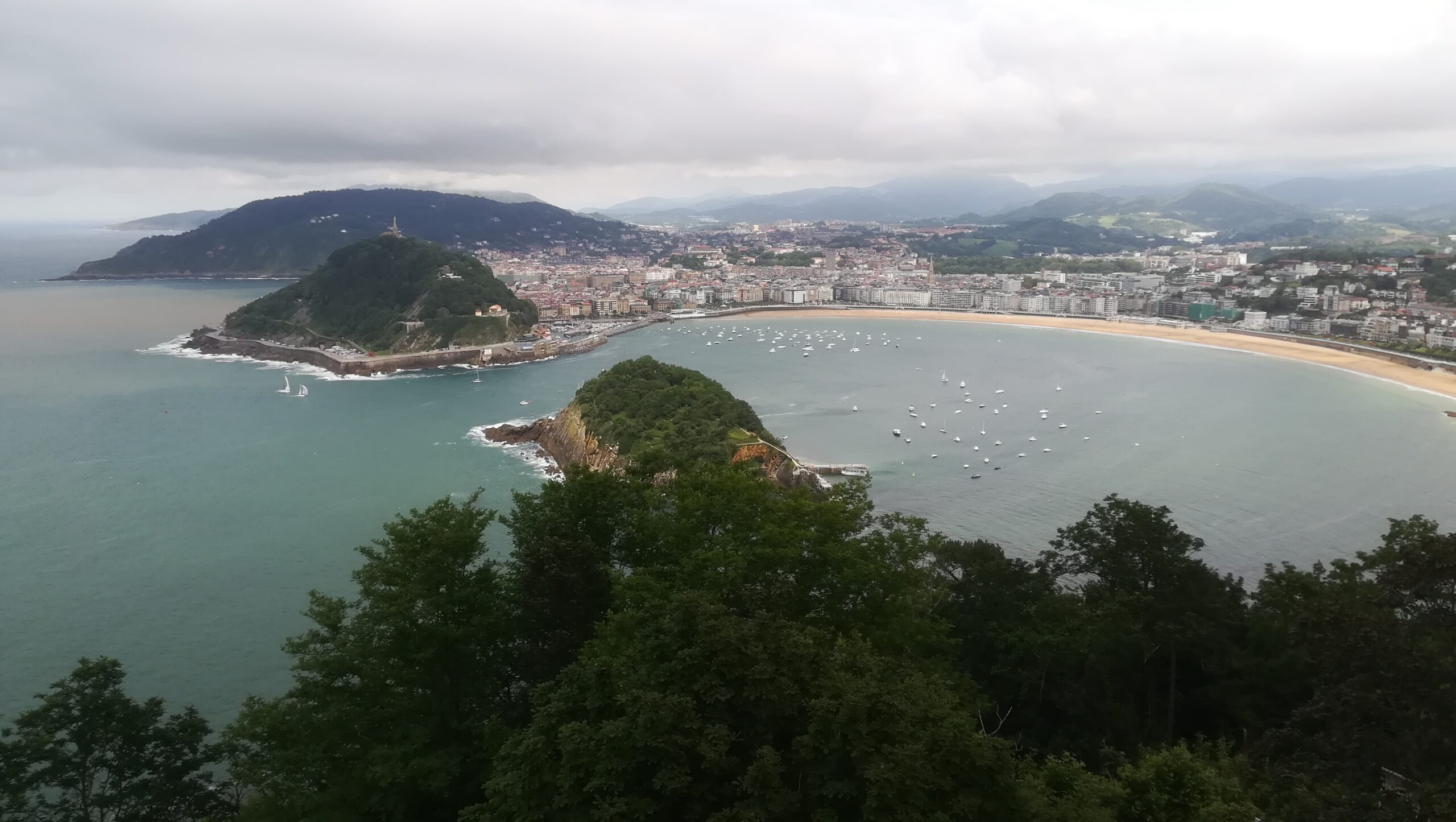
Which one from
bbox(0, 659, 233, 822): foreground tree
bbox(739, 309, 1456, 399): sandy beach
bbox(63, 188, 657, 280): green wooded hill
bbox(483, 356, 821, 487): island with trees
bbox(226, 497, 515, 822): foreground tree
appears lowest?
bbox(739, 309, 1456, 399): sandy beach

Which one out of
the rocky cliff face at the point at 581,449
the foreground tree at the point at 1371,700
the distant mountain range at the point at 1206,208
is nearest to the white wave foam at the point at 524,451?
the rocky cliff face at the point at 581,449

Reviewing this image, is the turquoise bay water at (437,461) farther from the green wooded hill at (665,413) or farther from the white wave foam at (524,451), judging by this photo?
the green wooded hill at (665,413)

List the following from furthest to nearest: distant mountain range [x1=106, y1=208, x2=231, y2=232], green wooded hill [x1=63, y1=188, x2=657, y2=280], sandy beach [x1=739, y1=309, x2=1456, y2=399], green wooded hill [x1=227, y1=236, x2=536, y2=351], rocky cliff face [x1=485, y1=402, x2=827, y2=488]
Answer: distant mountain range [x1=106, y1=208, x2=231, y2=232]
green wooded hill [x1=63, y1=188, x2=657, y2=280]
green wooded hill [x1=227, y1=236, x2=536, y2=351]
sandy beach [x1=739, y1=309, x2=1456, y2=399]
rocky cliff face [x1=485, y1=402, x2=827, y2=488]

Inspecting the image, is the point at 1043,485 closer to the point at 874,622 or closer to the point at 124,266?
the point at 874,622

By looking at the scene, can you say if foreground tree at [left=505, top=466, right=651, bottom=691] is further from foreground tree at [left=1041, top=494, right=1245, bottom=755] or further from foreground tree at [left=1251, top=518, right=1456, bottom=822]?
foreground tree at [left=1251, top=518, right=1456, bottom=822]

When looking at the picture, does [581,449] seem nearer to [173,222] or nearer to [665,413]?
[665,413]

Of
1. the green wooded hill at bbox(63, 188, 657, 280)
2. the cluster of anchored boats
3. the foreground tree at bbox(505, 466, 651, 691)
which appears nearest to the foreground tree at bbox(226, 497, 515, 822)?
the foreground tree at bbox(505, 466, 651, 691)

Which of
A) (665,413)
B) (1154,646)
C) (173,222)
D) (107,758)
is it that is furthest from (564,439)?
(173,222)

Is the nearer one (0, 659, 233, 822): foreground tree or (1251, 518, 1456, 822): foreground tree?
(1251, 518, 1456, 822): foreground tree
